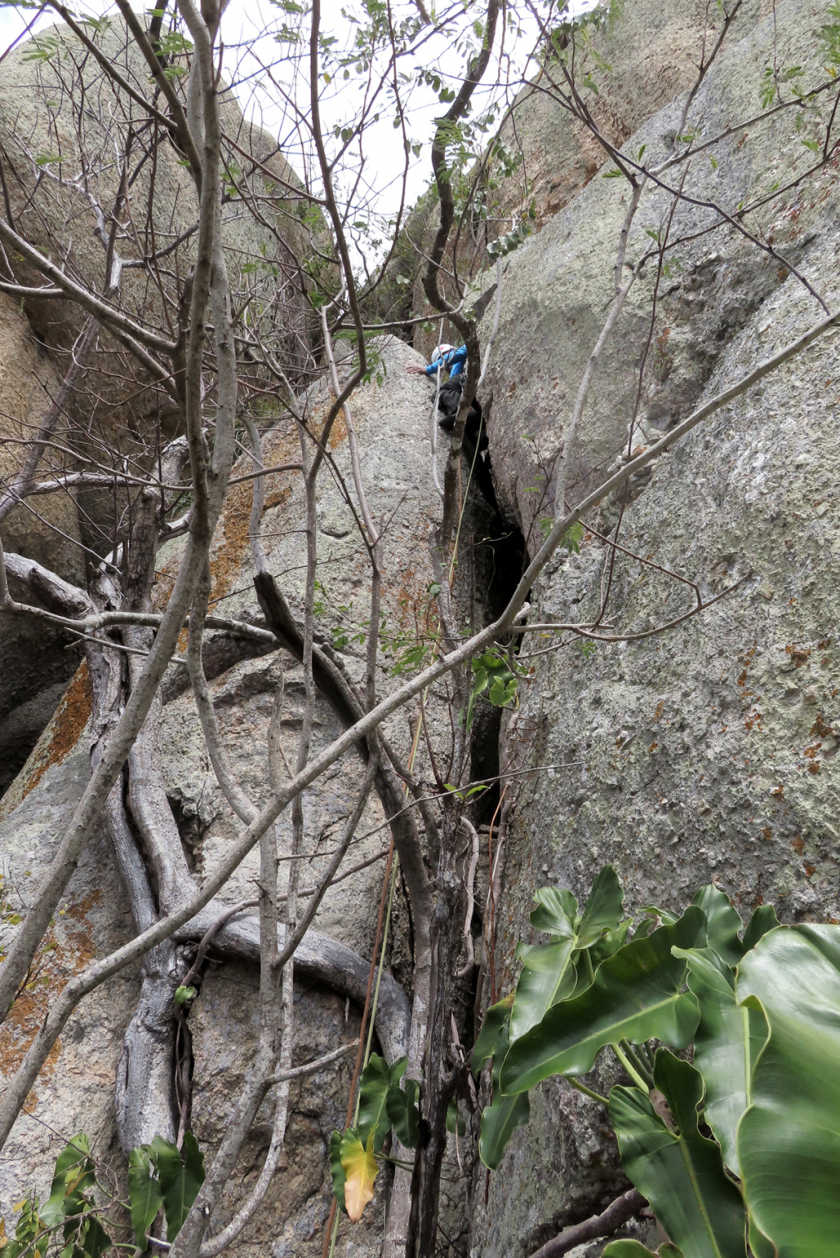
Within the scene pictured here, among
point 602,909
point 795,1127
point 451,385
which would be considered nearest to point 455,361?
point 451,385

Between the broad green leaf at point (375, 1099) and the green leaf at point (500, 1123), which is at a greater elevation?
the green leaf at point (500, 1123)

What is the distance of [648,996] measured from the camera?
3.67ft

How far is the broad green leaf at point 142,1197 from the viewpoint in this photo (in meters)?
1.95

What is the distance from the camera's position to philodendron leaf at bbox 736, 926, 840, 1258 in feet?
1.97

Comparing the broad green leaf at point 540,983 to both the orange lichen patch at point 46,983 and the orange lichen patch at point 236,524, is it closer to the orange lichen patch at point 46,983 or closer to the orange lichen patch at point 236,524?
the orange lichen patch at point 46,983

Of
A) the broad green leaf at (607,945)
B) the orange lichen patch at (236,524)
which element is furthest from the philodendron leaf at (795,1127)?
the orange lichen patch at (236,524)

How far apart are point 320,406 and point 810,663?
4.90 meters

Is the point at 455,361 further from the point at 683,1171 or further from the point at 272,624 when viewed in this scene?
the point at 683,1171

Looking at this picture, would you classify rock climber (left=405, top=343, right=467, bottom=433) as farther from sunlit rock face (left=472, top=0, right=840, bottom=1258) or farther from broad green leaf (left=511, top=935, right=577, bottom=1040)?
broad green leaf (left=511, top=935, right=577, bottom=1040)

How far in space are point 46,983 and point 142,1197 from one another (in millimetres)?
1462

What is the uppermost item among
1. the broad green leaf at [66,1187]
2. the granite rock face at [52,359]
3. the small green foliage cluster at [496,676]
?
the granite rock face at [52,359]

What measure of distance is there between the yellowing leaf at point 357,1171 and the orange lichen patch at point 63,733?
111 inches

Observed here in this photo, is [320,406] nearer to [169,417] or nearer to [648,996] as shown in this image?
[169,417]

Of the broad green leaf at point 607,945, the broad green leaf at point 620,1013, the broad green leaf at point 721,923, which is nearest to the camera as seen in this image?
the broad green leaf at point 620,1013
